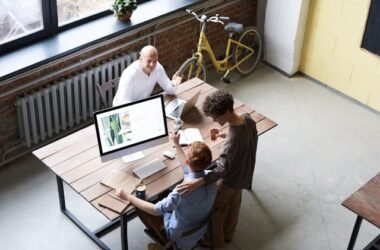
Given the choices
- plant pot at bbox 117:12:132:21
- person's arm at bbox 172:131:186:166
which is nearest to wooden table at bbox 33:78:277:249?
person's arm at bbox 172:131:186:166

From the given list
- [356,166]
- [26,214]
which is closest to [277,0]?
[356,166]

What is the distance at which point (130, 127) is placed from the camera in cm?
441

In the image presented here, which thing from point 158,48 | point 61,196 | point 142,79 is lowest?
point 61,196

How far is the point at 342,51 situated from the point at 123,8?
245cm

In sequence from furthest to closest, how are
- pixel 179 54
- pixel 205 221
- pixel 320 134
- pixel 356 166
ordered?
pixel 179 54 → pixel 320 134 → pixel 356 166 → pixel 205 221

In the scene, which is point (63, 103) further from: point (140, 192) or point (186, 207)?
point (186, 207)

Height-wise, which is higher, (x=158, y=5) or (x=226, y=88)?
(x=158, y=5)

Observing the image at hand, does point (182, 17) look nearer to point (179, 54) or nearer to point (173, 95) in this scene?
point (179, 54)

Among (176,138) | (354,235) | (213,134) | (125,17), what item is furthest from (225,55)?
(354,235)

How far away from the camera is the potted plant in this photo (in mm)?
5965

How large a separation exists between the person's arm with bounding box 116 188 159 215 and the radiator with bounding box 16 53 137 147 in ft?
5.49

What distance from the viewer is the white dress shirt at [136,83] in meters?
5.10

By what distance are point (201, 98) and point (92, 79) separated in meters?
1.24

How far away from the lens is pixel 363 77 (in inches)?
262
